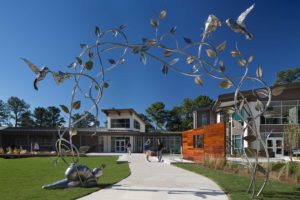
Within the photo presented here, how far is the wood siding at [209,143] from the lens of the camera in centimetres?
1949


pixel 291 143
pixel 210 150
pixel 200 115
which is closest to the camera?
pixel 210 150

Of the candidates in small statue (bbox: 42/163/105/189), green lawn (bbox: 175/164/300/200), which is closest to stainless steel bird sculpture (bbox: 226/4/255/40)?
green lawn (bbox: 175/164/300/200)

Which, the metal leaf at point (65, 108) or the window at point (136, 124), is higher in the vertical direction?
the window at point (136, 124)

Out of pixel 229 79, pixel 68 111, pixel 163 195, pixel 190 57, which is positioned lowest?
pixel 163 195

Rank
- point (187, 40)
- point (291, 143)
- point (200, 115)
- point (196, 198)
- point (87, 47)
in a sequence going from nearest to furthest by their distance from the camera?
1. point (196, 198)
2. point (187, 40)
3. point (87, 47)
4. point (291, 143)
5. point (200, 115)

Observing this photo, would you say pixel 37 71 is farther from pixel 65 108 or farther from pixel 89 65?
pixel 89 65

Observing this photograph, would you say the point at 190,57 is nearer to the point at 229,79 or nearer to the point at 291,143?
the point at 229,79

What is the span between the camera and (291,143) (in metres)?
25.4

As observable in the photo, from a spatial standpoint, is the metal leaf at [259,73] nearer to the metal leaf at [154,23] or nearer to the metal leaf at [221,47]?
the metal leaf at [221,47]

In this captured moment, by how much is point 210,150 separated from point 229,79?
12.9 m

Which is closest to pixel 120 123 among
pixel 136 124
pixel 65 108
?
pixel 136 124

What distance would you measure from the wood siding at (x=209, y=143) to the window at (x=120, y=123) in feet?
103

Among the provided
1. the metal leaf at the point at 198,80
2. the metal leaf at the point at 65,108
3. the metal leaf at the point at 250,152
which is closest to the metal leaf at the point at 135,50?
the metal leaf at the point at 198,80

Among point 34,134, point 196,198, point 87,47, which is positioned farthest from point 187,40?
point 34,134
